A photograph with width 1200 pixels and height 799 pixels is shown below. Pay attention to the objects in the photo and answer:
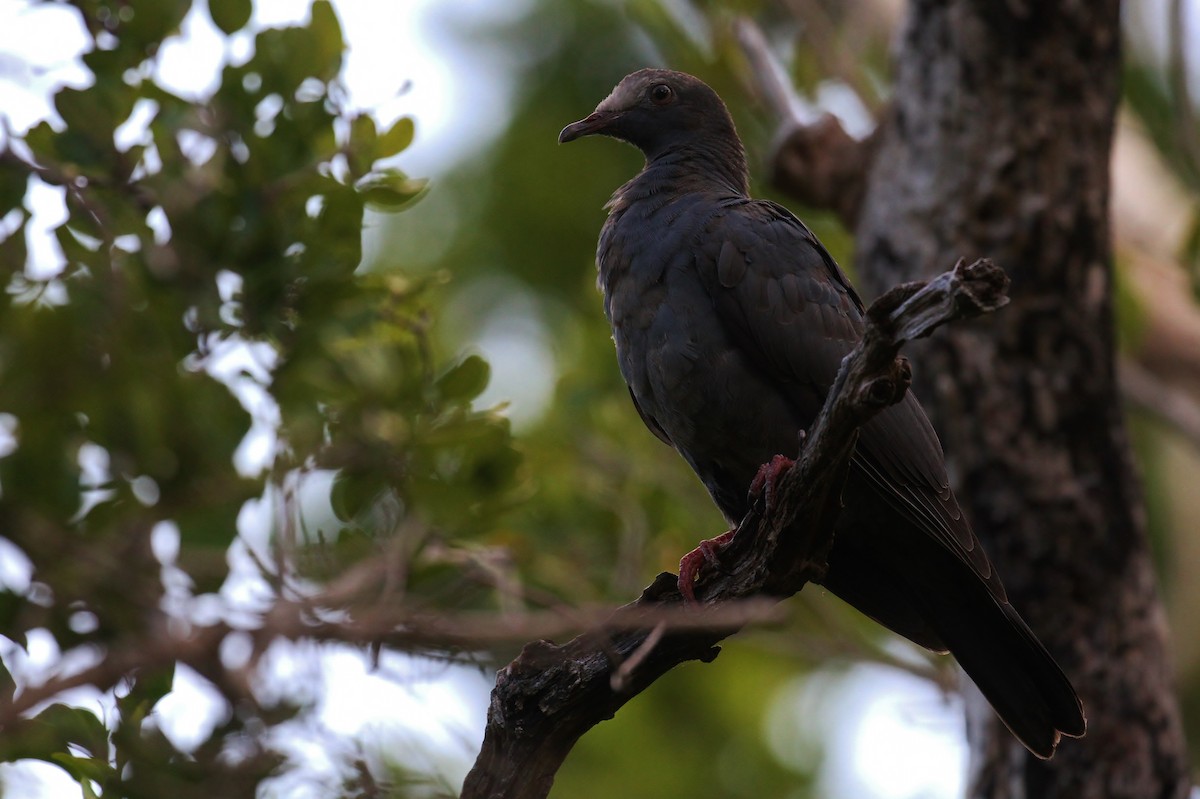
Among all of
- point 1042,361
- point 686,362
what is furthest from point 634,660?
point 1042,361

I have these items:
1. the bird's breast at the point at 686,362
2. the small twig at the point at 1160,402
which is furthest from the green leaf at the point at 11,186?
the small twig at the point at 1160,402

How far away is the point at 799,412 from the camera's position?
4.23m

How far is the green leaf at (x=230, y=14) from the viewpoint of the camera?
13.6 ft

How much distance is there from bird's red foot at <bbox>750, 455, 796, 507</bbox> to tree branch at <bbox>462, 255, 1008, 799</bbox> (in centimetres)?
8

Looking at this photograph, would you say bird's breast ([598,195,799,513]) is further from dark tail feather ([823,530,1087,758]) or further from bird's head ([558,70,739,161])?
bird's head ([558,70,739,161])

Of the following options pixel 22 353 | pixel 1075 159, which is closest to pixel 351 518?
pixel 22 353

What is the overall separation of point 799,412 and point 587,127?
5.49ft

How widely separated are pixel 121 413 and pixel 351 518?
1130 millimetres

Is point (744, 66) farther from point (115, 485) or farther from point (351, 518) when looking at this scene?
point (115, 485)

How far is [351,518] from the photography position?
443 cm

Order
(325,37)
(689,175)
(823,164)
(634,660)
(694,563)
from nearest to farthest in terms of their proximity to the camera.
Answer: (634,660)
(694,563)
(325,37)
(689,175)
(823,164)

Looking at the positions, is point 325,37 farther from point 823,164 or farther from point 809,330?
point 823,164

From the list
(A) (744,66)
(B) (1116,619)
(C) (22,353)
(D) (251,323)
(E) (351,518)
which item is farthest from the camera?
(A) (744,66)

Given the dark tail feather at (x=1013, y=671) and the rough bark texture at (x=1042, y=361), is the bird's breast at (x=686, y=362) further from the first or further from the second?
the rough bark texture at (x=1042, y=361)
